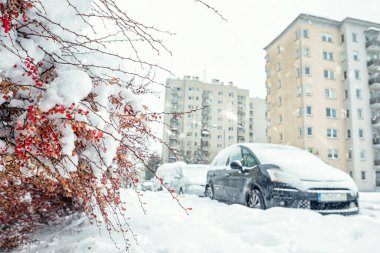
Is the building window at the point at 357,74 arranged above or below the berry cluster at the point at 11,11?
above

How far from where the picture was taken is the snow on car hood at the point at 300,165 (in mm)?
5543

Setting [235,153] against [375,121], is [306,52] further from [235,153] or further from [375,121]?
[235,153]

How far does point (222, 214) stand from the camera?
5230mm

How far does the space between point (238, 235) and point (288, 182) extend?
1.86 metres

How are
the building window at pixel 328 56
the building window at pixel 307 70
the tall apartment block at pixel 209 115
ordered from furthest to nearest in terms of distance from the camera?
the tall apartment block at pixel 209 115, the building window at pixel 328 56, the building window at pixel 307 70

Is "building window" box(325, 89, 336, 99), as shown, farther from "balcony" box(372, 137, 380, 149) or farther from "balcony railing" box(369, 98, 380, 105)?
"balcony" box(372, 137, 380, 149)

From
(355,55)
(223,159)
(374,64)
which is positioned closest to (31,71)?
(223,159)

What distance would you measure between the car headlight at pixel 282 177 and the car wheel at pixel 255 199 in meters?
0.47

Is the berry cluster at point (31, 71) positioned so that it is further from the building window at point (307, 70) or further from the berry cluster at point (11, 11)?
the building window at point (307, 70)

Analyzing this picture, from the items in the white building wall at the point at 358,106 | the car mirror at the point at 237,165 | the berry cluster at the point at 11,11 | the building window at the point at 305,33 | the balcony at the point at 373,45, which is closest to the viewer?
the berry cluster at the point at 11,11

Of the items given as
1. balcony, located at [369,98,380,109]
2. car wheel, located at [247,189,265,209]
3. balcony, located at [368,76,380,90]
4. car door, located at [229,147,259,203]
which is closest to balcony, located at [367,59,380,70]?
balcony, located at [368,76,380,90]

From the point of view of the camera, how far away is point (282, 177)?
550 cm

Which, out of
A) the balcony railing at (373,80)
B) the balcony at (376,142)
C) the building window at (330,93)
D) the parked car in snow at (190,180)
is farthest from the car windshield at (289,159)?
the balcony railing at (373,80)

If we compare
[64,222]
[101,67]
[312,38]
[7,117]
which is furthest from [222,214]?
[312,38]
